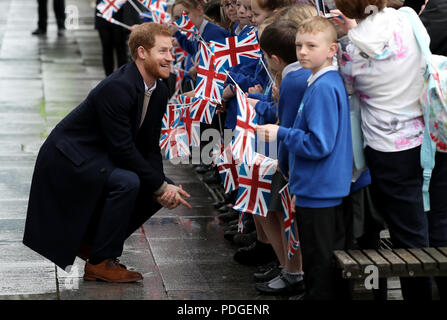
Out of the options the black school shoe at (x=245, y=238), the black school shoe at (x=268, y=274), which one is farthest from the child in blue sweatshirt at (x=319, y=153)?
the black school shoe at (x=245, y=238)

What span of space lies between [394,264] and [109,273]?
1906mm

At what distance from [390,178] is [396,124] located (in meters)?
0.29

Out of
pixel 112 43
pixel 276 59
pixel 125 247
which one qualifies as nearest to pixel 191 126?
pixel 125 247

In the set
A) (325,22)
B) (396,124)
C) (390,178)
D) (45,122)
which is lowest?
(45,122)

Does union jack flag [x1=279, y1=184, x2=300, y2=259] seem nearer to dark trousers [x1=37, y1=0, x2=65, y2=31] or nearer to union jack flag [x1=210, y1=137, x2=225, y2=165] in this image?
union jack flag [x1=210, y1=137, x2=225, y2=165]

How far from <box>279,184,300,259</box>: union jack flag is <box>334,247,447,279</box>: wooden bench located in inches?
25.4

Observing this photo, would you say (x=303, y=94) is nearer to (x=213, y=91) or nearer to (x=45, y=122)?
(x=213, y=91)

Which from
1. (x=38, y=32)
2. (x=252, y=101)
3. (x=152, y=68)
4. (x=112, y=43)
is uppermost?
(x=152, y=68)

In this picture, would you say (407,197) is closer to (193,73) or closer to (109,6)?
(193,73)

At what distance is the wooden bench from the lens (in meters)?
4.43

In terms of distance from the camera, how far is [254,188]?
553 cm

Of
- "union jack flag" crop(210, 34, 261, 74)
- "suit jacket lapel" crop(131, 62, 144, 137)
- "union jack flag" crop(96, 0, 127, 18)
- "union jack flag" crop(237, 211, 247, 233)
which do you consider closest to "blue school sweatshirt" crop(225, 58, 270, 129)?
"union jack flag" crop(210, 34, 261, 74)

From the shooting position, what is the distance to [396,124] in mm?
4555
